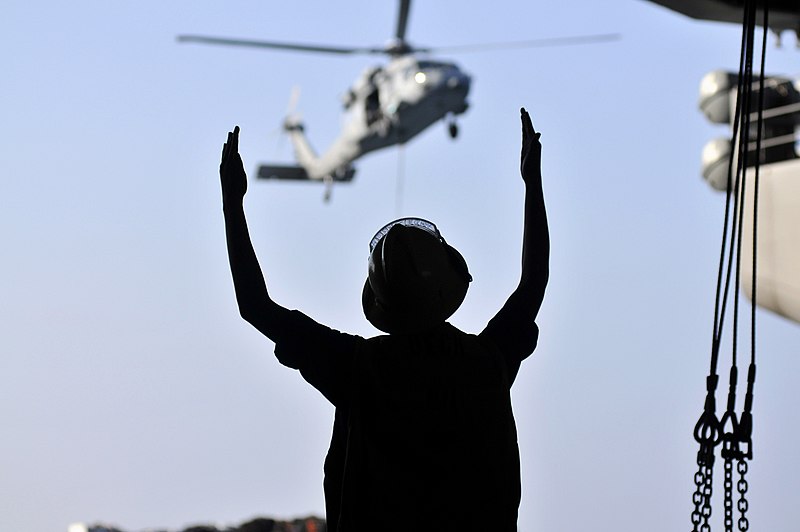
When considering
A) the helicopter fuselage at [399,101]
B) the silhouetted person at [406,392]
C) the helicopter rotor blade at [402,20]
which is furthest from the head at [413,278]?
the helicopter rotor blade at [402,20]

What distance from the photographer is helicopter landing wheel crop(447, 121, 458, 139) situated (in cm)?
2288

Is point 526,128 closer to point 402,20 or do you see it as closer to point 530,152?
point 530,152

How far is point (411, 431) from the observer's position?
242cm

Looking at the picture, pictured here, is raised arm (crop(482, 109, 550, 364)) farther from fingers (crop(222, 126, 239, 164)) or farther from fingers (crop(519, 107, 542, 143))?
fingers (crop(222, 126, 239, 164))

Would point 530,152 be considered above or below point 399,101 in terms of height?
below

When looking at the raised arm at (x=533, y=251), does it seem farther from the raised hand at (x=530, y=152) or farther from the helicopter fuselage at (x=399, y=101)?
the helicopter fuselage at (x=399, y=101)

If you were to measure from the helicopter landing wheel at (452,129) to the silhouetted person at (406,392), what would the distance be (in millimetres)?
20519

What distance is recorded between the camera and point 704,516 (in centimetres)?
360

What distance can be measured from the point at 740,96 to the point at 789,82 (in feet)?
33.4

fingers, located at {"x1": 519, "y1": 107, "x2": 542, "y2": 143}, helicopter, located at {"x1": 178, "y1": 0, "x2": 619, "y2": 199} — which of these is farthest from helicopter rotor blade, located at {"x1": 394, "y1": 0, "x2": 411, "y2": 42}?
fingers, located at {"x1": 519, "y1": 107, "x2": 542, "y2": 143}

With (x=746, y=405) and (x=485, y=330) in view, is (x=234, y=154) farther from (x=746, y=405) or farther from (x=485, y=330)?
(x=746, y=405)

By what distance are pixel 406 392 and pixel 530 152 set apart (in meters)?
0.69

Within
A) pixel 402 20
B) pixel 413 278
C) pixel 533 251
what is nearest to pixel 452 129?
pixel 402 20

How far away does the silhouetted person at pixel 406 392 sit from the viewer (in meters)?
2.40
